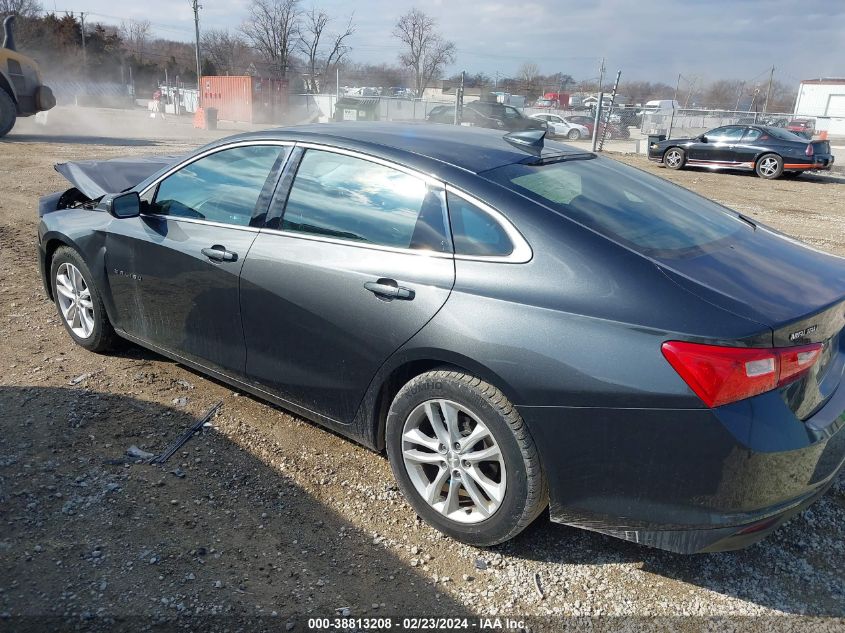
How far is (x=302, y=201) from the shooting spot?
3.14 m

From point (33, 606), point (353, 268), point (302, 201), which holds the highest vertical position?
point (302, 201)

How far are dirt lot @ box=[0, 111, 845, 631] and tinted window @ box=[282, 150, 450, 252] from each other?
1.18m

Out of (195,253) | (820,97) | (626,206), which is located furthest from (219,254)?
(820,97)

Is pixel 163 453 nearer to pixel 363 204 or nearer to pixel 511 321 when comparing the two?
pixel 363 204

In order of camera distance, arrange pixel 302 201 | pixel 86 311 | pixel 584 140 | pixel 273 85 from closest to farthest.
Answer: pixel 302 201 < pixel 86 311 < pixel 584 140 < pixel 273 85

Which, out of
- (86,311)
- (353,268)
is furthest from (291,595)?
(86,311)

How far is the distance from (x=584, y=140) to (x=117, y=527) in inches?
1272

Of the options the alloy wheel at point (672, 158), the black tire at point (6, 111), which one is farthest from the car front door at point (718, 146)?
the black tire at point (6, 111)

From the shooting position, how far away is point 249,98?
3706 cm

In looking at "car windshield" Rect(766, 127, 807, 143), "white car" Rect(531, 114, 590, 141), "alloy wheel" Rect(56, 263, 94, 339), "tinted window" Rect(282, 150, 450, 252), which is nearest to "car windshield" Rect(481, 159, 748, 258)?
"tinted window" Rect(282, 150, 450, 252)

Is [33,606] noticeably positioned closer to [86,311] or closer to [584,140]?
[86,311]

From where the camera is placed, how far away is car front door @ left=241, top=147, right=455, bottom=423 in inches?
106

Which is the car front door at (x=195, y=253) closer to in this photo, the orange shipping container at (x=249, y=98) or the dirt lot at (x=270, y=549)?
the dirt lot at (x=270, y=549)

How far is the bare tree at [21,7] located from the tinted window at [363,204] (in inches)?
2501
